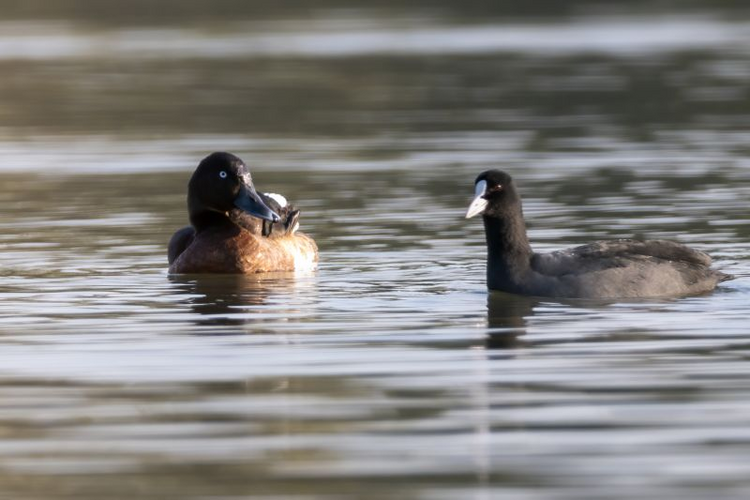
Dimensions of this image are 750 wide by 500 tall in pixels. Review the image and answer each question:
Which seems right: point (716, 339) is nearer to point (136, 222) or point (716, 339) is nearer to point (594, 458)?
A: point (594, 458)

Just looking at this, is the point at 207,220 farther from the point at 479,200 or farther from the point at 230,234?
the point at 479,200

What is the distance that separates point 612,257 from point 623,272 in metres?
0.17

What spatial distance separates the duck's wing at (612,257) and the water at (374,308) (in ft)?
1.10

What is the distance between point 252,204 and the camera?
17.0 meters

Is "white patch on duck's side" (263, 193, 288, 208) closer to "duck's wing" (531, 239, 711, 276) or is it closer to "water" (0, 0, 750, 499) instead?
"water" (0, 0, 750, 499)

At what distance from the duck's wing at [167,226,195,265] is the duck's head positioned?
1.40 ft

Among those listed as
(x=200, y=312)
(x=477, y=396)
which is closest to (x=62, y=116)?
(x=200, y=312)

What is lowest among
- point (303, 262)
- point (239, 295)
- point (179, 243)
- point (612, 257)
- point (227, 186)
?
point (239, 295)

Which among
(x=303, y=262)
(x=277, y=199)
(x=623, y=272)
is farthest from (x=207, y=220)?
(x=623, y=272)

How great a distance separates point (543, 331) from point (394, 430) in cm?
342

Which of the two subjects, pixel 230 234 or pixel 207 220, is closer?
pixel 230 234

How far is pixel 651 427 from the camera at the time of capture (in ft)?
31.7

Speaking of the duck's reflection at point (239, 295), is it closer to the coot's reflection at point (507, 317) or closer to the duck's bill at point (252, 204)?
the duck's bill at point (252, 204)

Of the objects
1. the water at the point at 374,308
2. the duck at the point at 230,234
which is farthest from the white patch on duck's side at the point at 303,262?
the water at the point at 374,308
